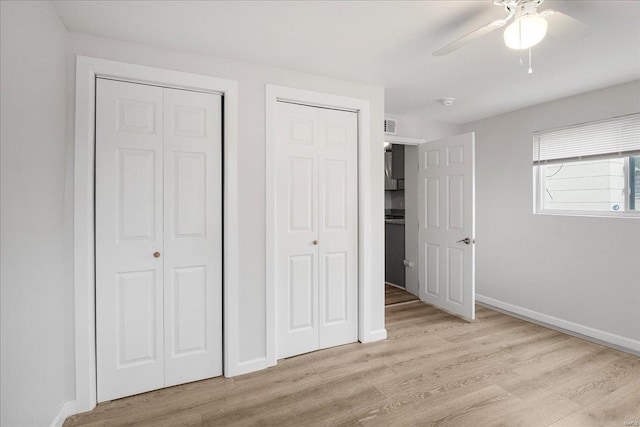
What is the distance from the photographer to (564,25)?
1.56m

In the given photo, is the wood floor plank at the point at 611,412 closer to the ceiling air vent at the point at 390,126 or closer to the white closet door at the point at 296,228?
the white closet door at the point at 296,228

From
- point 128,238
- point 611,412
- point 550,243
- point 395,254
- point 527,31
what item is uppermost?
point 527,31

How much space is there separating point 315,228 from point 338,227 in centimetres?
23

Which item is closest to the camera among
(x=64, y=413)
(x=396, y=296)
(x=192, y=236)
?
(x=64, y=413)

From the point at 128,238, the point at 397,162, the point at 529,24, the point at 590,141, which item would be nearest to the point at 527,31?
the point at 529,24

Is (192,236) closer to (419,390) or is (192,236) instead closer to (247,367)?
(247,367)

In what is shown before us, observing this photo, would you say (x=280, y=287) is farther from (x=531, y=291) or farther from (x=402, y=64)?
(x=531, y=291)

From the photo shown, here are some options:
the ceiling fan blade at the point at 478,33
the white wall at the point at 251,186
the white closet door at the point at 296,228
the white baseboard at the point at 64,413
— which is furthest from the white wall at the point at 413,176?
the white baseboard at the point at 64,413

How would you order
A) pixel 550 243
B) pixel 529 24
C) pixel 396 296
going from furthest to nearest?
pixel 396 296 → pixel 550 243 → pixel 529 24

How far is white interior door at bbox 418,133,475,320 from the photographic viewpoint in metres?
3.42

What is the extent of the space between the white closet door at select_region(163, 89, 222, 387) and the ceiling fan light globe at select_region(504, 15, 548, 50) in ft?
6.23

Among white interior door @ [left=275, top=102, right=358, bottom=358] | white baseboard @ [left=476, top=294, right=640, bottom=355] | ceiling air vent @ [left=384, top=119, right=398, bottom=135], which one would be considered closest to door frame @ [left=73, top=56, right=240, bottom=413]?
white interior door @ [left=275, top=102, right=358, bottom=358]

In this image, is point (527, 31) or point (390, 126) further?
point (390, 126)

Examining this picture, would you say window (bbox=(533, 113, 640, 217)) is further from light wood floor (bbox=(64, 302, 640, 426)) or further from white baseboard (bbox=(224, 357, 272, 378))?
white baseboard (bbox=(224, 357, 272, 378))
